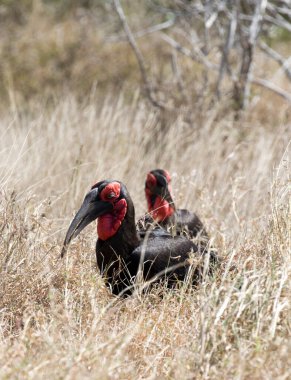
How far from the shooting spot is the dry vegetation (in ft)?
9.35

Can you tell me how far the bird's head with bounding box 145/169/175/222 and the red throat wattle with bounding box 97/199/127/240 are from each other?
3.67 feet

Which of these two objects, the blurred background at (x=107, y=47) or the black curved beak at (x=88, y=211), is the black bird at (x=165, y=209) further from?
the blurred background at (x=107, y=47)

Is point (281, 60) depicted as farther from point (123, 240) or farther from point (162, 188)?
point (123, 240)

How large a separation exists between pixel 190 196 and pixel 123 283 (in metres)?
1.75

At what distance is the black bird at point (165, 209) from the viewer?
5023mm

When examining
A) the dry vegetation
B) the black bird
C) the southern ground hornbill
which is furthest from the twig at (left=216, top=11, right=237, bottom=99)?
the southern ground hornbill

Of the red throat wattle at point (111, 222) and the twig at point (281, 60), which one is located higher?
the twig at point (281, 60)

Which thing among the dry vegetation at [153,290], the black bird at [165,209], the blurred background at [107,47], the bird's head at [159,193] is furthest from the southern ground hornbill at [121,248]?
the blurred background at [107,47]

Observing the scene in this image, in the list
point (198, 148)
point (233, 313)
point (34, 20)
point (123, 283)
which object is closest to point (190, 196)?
point (198, 148)

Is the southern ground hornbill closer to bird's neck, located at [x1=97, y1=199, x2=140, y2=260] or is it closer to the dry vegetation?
bird's neck, located at [x1=97, y1=199, x2=140, y2=260]

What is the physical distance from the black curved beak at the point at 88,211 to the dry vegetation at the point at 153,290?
161 millimetres

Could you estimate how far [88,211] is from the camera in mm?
3904

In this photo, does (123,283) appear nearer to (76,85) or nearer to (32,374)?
(32,374)

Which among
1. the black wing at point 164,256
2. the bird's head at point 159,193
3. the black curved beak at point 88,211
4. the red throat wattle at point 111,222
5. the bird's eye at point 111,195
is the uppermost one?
the bird's eye at point 111,195
